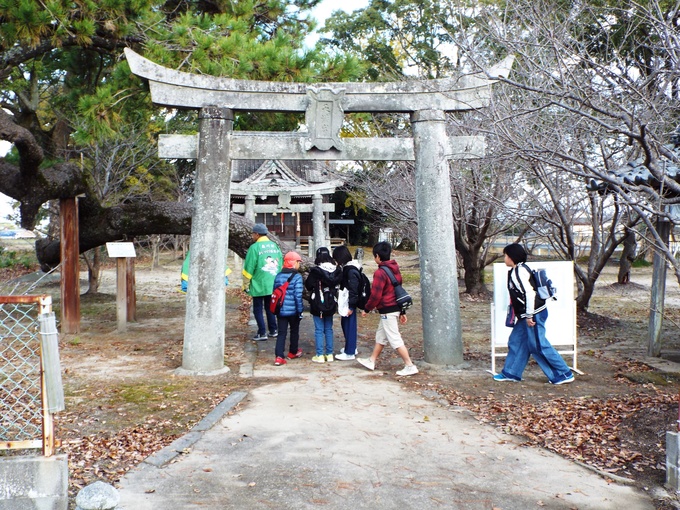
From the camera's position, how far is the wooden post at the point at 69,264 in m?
10.7

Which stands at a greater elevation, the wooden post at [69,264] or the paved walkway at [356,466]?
the wooden post at [69,264]

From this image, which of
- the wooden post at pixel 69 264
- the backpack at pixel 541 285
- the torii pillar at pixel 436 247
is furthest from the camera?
the wooden post at pixel 69 264

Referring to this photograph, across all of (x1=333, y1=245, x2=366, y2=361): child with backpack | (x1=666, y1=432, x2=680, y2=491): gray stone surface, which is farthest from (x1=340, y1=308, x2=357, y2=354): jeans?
(x1=666, y1=432, x2=680, y2=491): gray stone surface

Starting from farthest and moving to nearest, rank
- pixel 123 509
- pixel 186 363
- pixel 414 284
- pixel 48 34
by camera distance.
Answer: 1. pixel 414 284
2. pixel 48 34
3. pixel 186 363
4. pixel 123 509

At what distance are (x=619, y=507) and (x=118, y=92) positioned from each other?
342 inches

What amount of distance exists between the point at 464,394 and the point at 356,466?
8.61 feet

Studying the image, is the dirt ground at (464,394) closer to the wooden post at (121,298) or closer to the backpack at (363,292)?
the wooden post at (121,298)

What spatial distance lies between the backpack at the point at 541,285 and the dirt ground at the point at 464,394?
Answer: 3.55 feet

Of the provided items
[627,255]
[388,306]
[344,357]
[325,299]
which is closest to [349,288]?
[325,299]

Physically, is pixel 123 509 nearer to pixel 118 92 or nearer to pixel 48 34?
pixel 118 92

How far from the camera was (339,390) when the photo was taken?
7.21 m

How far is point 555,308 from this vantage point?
26.4 ft

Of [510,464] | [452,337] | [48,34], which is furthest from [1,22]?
[510,464]

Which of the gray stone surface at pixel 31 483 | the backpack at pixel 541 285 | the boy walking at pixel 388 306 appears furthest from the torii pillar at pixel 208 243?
the gray stone surface at pixel 31 483
